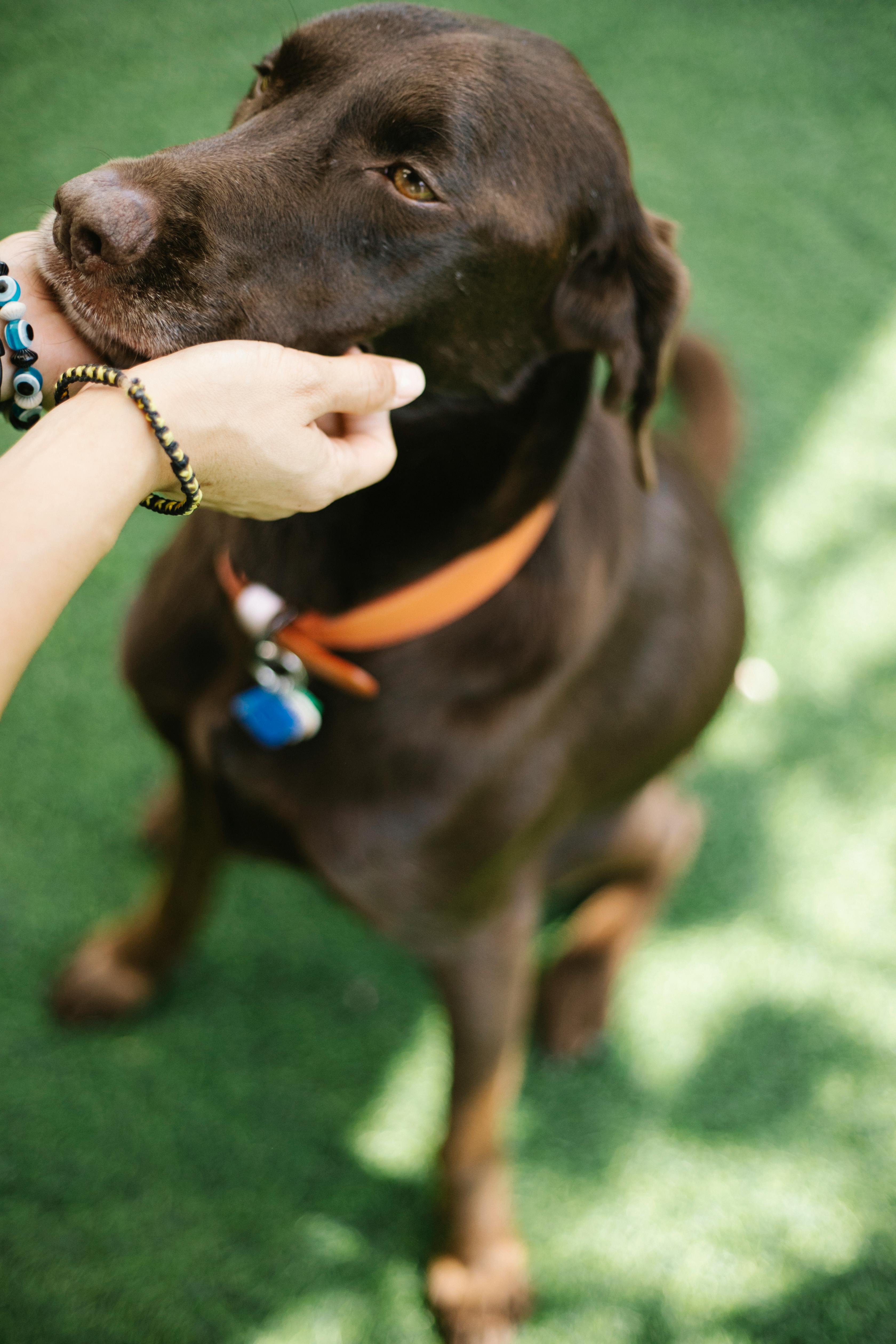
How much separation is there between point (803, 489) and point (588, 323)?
197 centimetres

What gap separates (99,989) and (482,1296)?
993mm

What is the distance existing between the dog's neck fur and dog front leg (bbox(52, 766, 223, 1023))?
775 millimetres

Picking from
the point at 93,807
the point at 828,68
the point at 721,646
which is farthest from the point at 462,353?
the point at 828,68

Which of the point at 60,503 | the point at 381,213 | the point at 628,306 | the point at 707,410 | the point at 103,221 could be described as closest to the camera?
the point at 60,503

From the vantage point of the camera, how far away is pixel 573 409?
4.95 ft

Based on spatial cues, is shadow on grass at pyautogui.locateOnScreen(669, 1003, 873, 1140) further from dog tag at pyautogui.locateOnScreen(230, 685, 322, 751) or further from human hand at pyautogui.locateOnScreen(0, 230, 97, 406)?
human hand at pyautogui.locateOnScreen(0, 230, 97, 406)

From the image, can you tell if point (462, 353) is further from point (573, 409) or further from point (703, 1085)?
point (703, 1085)

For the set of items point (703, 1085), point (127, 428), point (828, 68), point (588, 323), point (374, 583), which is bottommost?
point (703, 1085)

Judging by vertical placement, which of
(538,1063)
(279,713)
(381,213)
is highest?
(381,213)

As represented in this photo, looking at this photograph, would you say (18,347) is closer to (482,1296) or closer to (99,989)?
(99,989)

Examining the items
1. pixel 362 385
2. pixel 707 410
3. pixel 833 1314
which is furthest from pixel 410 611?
pixel 833 1314

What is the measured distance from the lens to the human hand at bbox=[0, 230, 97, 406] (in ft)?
3.97

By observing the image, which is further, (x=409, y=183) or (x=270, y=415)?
(x=409, y=183)

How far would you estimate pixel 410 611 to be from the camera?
4.91 feet
